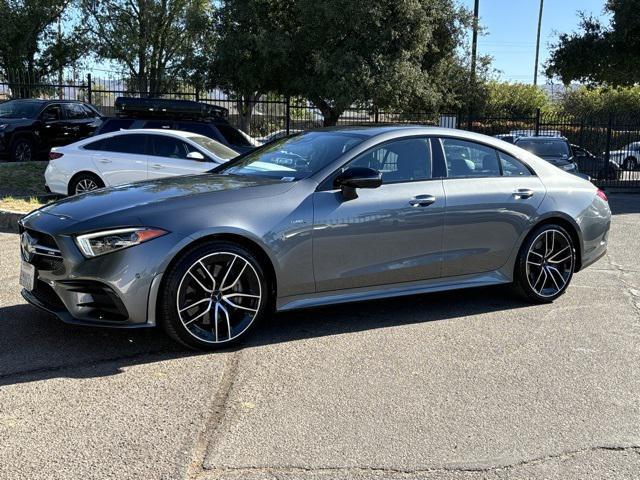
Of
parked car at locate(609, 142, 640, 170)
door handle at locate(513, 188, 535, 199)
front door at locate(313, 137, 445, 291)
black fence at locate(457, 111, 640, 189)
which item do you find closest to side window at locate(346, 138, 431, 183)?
front door at locate(313, 137, 445, 291)

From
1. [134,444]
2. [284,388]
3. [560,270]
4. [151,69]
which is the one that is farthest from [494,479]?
[151,69]

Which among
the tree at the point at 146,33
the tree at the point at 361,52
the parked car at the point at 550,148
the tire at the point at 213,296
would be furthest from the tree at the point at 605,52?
the tire at the point at 213,296

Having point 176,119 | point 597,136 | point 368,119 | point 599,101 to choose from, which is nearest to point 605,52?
point 597,136

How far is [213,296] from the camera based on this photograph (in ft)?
15.0

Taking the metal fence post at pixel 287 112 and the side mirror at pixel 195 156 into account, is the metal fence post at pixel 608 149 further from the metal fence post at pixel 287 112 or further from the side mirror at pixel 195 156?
the side mirror at pixel 195 156

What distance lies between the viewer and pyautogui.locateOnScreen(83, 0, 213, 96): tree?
3005 centimetres

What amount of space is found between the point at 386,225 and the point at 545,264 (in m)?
1.82

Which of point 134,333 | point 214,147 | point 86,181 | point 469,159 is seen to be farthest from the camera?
point 214,147

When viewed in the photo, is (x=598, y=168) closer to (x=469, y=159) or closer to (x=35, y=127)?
(x=35, y=127)

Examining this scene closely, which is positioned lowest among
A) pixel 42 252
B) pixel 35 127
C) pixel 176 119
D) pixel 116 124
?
pixel 42 252

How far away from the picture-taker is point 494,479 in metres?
3.10

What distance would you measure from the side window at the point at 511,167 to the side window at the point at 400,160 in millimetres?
822

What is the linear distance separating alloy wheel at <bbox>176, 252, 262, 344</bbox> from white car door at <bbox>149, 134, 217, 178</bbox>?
20.1ft

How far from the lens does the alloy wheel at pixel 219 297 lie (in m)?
4.50
